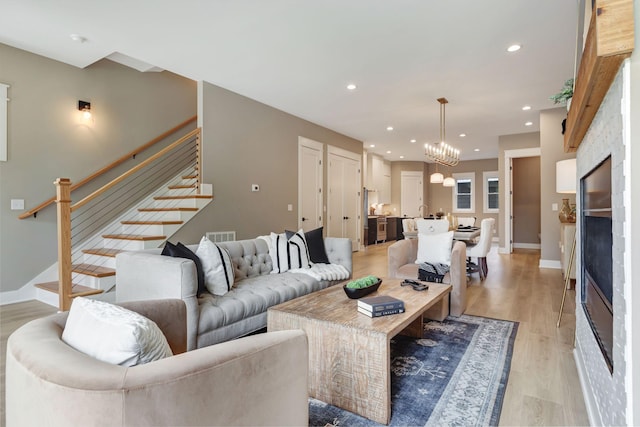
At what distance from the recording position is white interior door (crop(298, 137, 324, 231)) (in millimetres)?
6484

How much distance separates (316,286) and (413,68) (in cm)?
287

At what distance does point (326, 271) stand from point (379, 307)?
1484 mm

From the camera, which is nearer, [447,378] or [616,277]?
[616,277]

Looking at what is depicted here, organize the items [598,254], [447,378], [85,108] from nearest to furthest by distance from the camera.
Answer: [598,254] → [447,378] → [85,108]

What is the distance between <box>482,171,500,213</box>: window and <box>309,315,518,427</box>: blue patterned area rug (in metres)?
8.88

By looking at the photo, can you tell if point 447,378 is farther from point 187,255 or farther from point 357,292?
point 187,255

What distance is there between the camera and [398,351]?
2502 mm

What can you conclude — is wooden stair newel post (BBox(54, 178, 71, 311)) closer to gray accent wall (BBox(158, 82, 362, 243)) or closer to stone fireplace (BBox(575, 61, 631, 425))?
gray accent wall (BBox(158, 82, 362, 243))

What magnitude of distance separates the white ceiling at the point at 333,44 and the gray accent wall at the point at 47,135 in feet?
0.87

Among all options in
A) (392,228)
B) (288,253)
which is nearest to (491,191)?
(392,228)

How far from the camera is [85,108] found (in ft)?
14.7

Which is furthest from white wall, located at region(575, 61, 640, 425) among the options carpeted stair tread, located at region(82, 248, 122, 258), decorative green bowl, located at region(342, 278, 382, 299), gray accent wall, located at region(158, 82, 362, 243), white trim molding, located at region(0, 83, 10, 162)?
white trim molding, located at region(0, 83, 10, 162)

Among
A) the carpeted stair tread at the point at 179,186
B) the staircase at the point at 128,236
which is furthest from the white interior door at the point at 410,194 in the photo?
the carpeted stair tread at the point at 179,186

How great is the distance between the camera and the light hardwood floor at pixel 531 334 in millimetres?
1800
